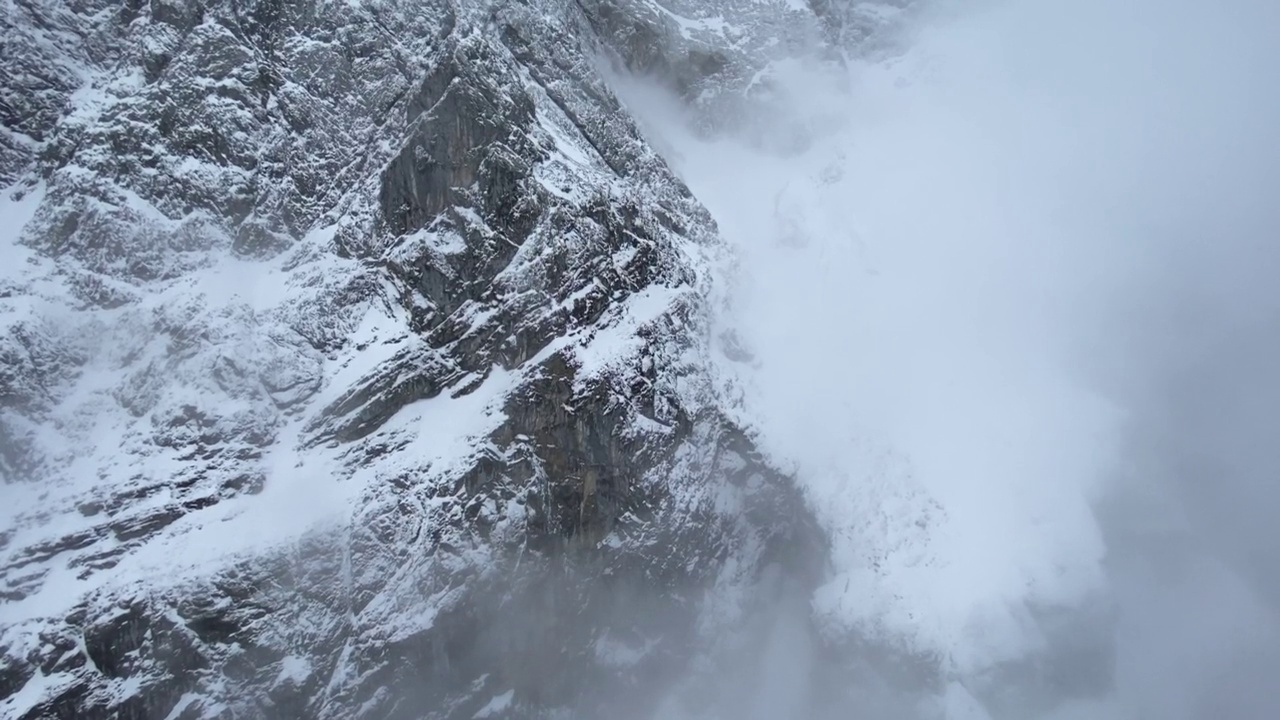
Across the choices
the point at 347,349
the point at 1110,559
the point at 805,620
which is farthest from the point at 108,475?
the point at 1110,559

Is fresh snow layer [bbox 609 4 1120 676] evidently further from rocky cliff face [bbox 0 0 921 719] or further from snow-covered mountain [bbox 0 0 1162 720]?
rocky cliff face [bbox 0 0 921 719]

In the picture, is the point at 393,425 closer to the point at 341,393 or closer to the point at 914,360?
the point at 341,393

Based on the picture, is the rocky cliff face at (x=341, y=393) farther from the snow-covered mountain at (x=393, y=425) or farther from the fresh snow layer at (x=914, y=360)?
the fresh snow layer at (x=914, y=360)

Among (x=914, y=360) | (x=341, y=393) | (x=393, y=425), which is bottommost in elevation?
(x=341, y=393)

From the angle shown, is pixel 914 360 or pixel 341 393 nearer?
pixel 341 393

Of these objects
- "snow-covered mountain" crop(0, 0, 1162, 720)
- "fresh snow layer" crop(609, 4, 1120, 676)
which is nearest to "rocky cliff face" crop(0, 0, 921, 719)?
"snow-covered mountain" crop(0, 0, 1162, 720)

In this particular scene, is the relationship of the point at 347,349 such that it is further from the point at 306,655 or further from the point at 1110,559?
the point at 1110,559

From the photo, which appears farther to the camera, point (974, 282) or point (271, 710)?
point (974, 282)

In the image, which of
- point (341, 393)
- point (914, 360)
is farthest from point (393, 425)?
point (914, 360)

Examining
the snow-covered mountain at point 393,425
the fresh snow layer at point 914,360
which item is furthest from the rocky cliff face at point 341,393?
the fresh snow layer at point 914,360
